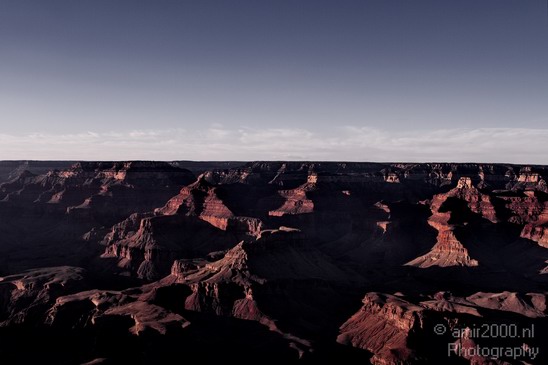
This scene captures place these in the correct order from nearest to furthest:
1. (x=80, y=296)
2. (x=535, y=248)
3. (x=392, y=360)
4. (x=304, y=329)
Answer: (x=392, y=360), (x=304, y=329), (x=80, y=296), (x=535, y=248)

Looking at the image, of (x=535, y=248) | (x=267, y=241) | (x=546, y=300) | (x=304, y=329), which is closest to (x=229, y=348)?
(x=304, y=329)

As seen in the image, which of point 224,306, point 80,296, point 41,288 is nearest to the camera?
point 224,306

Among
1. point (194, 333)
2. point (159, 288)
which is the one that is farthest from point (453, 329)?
point (159, 288)

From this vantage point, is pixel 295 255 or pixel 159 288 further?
pixel 295 255

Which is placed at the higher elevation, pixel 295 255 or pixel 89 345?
pixel 295 255

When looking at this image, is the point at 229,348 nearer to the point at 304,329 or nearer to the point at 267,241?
the point at 304,329

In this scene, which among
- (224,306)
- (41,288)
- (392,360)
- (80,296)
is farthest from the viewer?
(41,288)

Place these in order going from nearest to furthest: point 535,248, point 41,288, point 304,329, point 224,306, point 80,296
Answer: point 304,329 → point 224,306 → point 80,296 → point 41,288 → point 535,248

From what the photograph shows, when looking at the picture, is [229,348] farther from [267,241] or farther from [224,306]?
[267,241]

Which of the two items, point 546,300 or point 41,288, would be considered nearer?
point 546,300
